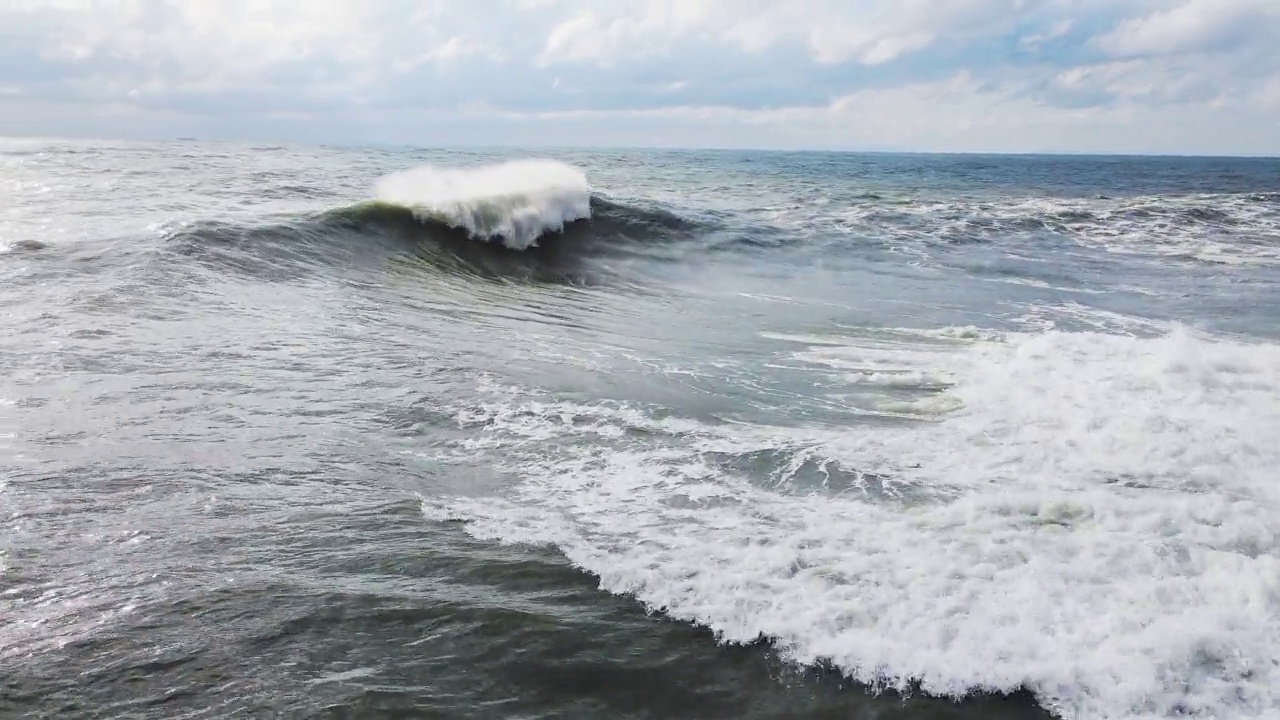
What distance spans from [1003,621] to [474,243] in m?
14.7

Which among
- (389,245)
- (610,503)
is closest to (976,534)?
(610,503)

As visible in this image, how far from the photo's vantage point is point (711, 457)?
248 inches

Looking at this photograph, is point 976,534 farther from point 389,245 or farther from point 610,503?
point 389,245

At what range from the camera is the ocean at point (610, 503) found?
12.0 feet

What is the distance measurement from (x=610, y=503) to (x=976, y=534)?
2225mm

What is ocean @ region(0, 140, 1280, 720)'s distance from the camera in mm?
3670

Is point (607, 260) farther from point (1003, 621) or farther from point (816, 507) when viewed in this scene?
point (1003, 621)

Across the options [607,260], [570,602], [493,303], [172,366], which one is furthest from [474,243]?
[570,602]

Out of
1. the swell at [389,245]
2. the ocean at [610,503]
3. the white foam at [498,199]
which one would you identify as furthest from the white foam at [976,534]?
the white foam at [498,199]

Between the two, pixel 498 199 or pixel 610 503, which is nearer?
pixel 610 503

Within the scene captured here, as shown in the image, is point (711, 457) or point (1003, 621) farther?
point (711, 457)

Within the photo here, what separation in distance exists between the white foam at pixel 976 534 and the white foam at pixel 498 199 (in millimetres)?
11161

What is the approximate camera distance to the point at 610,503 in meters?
5.45

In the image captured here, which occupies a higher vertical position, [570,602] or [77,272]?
[77,272]
